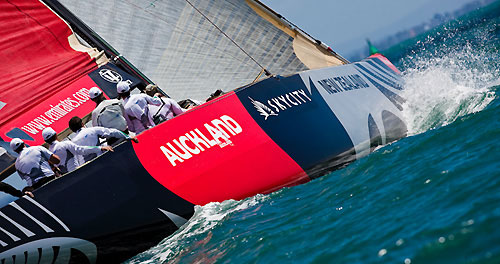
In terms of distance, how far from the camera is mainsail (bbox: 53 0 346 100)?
322 inches

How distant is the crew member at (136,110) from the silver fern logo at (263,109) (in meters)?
1.01

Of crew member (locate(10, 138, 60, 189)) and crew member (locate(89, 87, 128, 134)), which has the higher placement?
crew member (locate(89, 87, 128, 134))

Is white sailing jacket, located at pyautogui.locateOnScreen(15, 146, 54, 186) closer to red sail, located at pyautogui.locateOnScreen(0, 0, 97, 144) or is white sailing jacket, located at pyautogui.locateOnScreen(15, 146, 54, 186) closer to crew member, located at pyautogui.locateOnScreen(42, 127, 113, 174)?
crew member, located at pyautogui.locateOnScreen(42, 127, 113, 174)

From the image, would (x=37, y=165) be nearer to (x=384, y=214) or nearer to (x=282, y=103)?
(x=282, y=103)

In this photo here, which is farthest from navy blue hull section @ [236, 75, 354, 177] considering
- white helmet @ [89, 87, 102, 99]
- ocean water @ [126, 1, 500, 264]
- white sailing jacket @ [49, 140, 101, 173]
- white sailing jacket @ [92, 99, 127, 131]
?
white helmet @ [89, 87, 102, 99]

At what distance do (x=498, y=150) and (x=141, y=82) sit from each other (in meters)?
4.31

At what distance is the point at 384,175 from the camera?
205 inches

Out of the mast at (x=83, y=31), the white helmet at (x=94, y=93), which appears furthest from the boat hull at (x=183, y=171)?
the mast at (x=83, y=31)

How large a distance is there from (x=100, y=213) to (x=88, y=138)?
3.11 ft

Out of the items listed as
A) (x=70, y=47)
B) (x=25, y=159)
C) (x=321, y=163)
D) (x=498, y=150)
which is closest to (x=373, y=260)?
(x=498, y=150)

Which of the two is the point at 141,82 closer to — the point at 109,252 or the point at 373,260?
the point at 109,252

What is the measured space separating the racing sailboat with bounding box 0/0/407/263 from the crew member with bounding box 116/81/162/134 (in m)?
0.84

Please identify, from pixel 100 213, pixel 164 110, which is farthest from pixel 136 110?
Result: pixel 100 213

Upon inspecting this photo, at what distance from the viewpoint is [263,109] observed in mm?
5977
